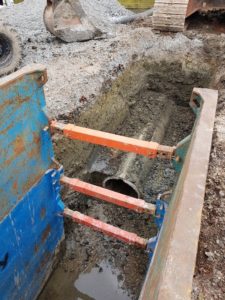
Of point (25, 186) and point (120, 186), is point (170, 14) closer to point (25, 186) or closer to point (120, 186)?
point (120, 186)

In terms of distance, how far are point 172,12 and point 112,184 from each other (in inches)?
161

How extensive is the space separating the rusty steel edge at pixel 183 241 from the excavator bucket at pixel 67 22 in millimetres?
5009

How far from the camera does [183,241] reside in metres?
1.24

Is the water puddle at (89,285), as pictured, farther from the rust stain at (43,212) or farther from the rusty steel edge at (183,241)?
the rusty steel edge at (183,241)

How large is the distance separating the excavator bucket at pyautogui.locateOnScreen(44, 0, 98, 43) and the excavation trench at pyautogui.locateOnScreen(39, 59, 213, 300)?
5.06 ft

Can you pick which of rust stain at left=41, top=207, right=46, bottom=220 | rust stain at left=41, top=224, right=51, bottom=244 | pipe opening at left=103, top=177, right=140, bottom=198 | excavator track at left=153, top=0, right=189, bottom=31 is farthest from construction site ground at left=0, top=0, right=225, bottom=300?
rust stain at left=41, top=207, right=46, bottom=220

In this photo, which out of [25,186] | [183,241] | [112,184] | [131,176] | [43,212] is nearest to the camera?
[183,241]

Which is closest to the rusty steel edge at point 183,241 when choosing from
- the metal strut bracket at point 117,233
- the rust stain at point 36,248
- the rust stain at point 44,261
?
the metal strut bracket at point 117,233

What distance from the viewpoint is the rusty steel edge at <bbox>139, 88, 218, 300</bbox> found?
3.52 ft

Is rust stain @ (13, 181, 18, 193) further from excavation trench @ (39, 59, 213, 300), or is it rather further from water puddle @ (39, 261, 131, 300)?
water puddle @ (39, 261, 131, 300)

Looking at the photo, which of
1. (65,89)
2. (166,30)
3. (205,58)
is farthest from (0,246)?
(166,30)

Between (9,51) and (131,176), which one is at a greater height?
(9,51)

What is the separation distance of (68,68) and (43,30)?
241cm

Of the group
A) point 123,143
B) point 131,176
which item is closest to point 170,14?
point 131,176
